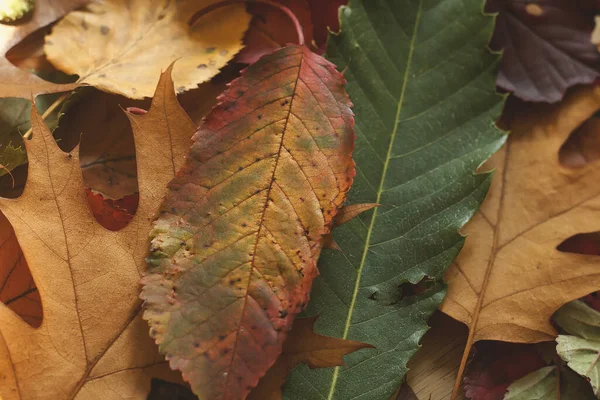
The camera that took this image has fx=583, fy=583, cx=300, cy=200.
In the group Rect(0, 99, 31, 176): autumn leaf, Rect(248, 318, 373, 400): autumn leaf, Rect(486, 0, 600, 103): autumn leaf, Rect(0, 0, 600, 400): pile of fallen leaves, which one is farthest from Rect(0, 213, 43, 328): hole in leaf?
Rect(486, 0, 600, 103): autumn leaf

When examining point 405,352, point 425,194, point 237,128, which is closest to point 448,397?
point 405,352

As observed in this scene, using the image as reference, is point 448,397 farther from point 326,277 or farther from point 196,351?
point 196,351

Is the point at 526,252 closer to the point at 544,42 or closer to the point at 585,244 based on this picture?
the point at 585,244

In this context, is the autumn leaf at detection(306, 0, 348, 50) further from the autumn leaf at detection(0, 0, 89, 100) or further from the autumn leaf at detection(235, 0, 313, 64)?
the autumn leaf at detection(0, 0, 89, 100)

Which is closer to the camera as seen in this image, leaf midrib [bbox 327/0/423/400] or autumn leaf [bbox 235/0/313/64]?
leaf midrib [bbox 327/0/423/400]

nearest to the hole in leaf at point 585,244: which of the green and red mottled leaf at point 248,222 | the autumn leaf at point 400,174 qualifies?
the autumn leaf at point 400,174

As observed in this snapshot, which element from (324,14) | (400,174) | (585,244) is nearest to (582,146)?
(585,244)
